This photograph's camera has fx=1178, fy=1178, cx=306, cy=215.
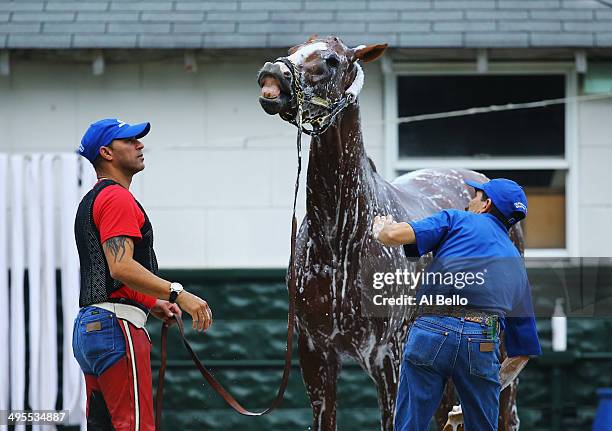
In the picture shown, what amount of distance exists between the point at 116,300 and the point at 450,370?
140 cm

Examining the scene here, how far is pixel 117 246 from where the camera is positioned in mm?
4652

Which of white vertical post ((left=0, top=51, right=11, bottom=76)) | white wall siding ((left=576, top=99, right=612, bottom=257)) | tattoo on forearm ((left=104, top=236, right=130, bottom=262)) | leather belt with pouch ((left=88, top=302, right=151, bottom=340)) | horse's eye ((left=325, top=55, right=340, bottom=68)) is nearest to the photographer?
tattoo on forearm ((left=104, top=236, right=130, bottom=262))

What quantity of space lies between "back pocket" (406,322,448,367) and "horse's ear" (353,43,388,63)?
1.31 m

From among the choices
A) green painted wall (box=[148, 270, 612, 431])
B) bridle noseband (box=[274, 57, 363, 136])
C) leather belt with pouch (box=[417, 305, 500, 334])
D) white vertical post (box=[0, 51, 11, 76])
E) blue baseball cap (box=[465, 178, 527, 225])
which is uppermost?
white vertical post (box=[0, 51, 11, 76])

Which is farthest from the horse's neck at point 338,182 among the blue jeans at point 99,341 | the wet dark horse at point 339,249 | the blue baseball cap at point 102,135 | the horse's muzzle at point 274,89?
the blue jeans at point 99,341

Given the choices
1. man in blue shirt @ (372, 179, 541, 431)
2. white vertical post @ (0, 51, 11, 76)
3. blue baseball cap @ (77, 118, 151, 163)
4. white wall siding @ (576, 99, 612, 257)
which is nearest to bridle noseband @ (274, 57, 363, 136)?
man in blue shirt @ (372, 179, 541, 431)

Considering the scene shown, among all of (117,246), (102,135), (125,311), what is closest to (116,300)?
(125,311)

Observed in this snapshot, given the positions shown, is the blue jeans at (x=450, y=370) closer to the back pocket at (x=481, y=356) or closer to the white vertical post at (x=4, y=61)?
the back pocket at (x=481, y=356)

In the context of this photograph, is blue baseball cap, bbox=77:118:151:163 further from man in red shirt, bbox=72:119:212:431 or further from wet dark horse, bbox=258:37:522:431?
wet dark horse, bbox=258:37:522:431

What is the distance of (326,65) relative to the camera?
17.1 feet

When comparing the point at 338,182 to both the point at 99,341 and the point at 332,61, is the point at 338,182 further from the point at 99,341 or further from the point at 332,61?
the point at 99,341

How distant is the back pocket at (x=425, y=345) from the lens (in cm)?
480

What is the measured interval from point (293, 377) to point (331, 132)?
125 inches

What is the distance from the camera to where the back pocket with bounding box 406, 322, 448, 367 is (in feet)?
15.8
